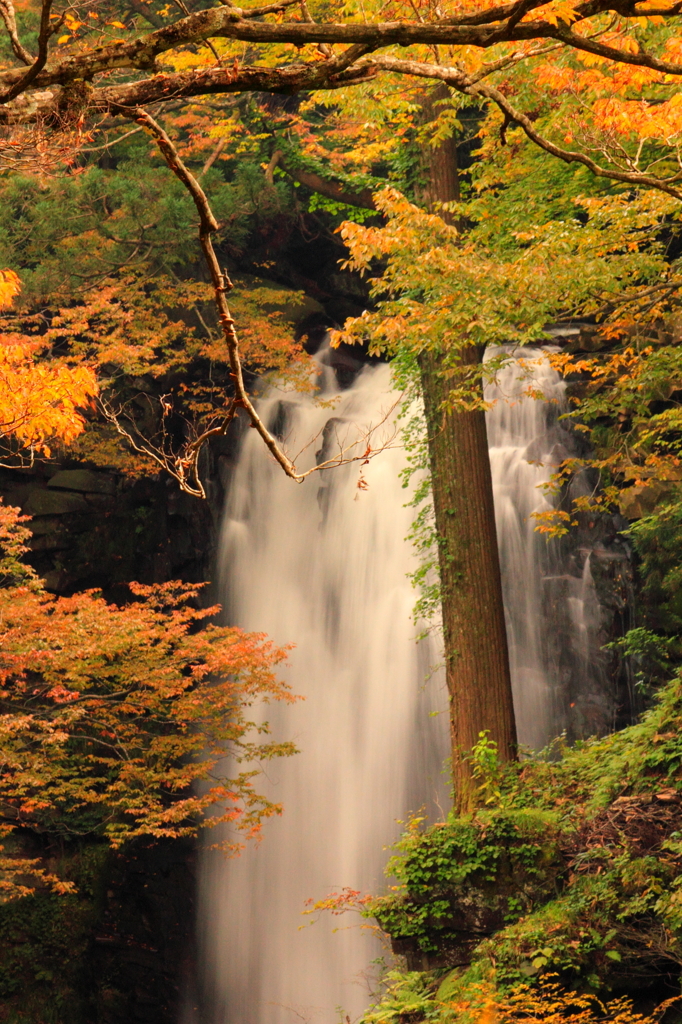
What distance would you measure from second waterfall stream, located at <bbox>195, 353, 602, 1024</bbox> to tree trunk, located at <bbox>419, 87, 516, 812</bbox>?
7.23ft

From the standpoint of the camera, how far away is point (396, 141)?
10008 millimetres

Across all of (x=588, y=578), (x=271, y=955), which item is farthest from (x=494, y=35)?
(x=271, y=955)

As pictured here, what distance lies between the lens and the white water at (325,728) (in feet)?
40.8

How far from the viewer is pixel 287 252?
17.6m

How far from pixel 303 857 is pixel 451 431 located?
7441 millimetres

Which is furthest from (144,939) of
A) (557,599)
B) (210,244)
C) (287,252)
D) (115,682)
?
(210,244)

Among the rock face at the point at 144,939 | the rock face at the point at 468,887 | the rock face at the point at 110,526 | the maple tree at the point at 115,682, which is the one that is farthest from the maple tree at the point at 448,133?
the rock face at the point at 144,939

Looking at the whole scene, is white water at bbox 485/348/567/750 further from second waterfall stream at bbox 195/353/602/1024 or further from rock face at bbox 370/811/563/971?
rock face at bbox 370/811/563/971

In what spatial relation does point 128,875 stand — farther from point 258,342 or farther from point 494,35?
point 494,35

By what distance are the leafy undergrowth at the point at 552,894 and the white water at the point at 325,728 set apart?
15.4 feet

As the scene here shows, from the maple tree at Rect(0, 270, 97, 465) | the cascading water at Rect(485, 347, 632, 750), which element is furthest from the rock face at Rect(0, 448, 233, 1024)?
the maple tree at Rect(0, 270, 97, 465)

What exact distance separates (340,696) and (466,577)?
5184 mm

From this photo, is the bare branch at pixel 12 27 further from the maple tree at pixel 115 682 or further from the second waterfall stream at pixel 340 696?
the second waterfall stream at pixel 340 696

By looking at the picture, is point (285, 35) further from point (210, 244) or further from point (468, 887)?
point (468, 887)
